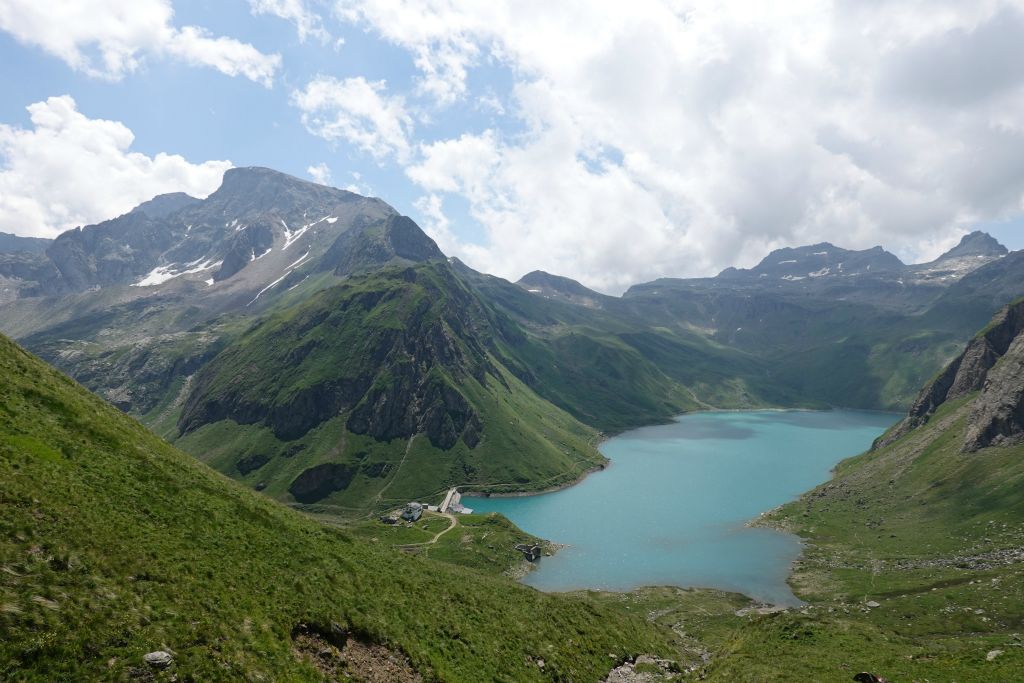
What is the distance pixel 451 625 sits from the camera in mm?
44469

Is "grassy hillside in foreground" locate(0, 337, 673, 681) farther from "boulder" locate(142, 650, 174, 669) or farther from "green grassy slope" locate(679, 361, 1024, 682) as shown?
"green grassy slope" locate(679, 361, 1024, 682)

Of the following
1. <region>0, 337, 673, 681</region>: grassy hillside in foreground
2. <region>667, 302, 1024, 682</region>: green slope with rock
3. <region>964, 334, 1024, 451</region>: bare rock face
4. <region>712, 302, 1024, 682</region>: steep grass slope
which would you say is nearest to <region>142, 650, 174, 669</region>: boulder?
<region>0, 337, 673, 681</region>: grassy hillside in foreground

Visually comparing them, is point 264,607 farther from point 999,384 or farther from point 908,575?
point 999,384

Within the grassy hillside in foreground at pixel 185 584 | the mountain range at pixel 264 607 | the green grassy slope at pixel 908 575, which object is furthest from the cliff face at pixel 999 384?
the grassy hillside in foreground at pixel 185 584

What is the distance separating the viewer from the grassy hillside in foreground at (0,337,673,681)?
25.2 m

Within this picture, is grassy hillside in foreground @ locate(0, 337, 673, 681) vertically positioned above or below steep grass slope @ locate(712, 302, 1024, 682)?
above

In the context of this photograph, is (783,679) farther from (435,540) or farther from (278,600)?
(435,540)

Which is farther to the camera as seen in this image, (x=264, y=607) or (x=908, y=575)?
(x=908, y=575)

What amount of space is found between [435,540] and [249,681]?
116 meters

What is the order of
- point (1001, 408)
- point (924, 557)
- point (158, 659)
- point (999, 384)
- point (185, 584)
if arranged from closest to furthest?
1. point (158, 659)
2. point (185, 584)
3. point (924, 557)
4. point (1001, 408)
5. point (999, 384)

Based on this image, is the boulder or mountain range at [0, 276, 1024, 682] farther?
mountain range at [0, 276, 1024, 682]

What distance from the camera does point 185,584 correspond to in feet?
104

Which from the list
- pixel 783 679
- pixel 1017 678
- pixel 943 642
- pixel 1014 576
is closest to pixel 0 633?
pixel 783 679

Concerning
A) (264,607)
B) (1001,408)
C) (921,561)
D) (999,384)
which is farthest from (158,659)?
(999,384)
